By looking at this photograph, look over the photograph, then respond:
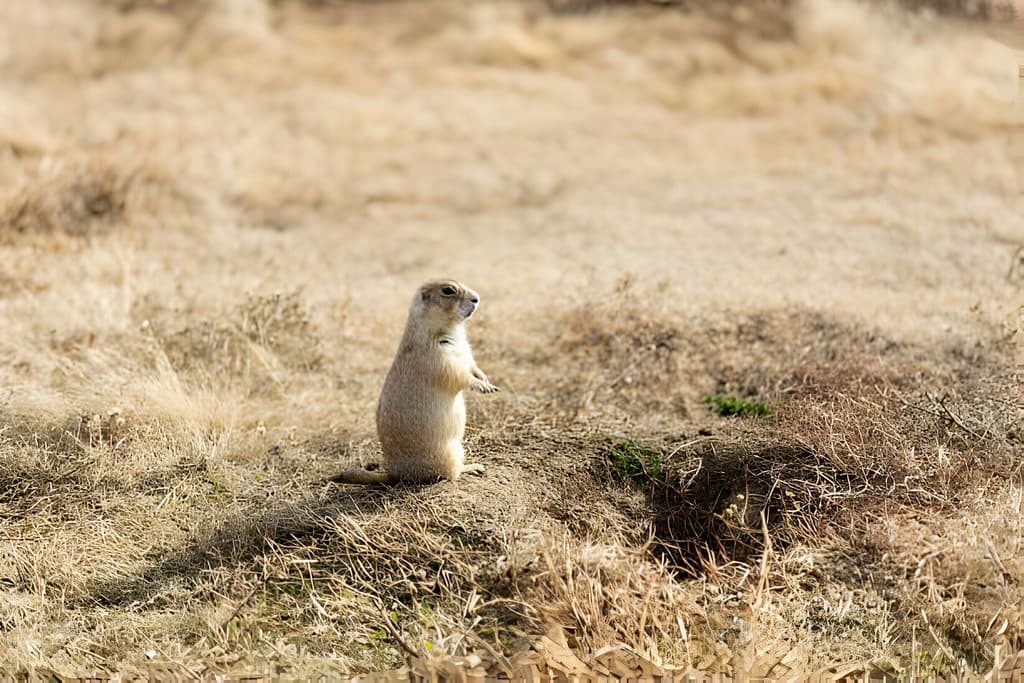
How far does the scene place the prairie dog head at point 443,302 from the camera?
5676 mm

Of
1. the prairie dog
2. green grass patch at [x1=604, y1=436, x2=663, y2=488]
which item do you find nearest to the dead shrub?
the prairie dog

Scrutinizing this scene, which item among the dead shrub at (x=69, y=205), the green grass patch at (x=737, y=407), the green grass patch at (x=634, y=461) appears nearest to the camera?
the green grass patch at (x=634, y=461)

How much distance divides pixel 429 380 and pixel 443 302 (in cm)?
47

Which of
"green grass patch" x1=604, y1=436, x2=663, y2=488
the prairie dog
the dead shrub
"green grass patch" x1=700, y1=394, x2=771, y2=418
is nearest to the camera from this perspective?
the prairie dog

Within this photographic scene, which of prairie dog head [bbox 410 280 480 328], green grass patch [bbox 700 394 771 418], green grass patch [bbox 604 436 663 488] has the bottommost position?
green grass patch [bbox 700 394 771 418]

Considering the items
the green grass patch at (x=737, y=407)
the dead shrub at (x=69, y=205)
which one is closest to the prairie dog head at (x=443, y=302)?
the green grass patch at (x=737, y=407)

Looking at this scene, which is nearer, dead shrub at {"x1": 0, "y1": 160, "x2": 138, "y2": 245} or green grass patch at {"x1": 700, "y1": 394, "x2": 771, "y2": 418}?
green grass patch at {"x1": 700, "y1": 394, "x2": 771, "y2": 418}

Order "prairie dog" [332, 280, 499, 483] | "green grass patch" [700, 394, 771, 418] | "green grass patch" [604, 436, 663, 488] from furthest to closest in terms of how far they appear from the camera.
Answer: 1. "green grass patch" [700, 394, 771, 418]
2. "green grass patch" [604, 436, 663, 488]
3. "prairie dog" [332, 280, 499, 483]

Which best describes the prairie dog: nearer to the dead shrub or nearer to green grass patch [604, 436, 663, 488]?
green grass patch [604, 436, 663, 488]

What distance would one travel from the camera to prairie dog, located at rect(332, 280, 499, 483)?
5.67 meters

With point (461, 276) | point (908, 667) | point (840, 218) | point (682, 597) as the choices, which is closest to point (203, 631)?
point (682, 597)

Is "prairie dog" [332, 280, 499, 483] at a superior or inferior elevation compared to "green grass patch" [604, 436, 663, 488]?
superior

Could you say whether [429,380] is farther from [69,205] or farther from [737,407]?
[69,205]

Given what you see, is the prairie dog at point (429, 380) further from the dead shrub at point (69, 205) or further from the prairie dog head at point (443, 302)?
the dead shrub at point (69, 205)
